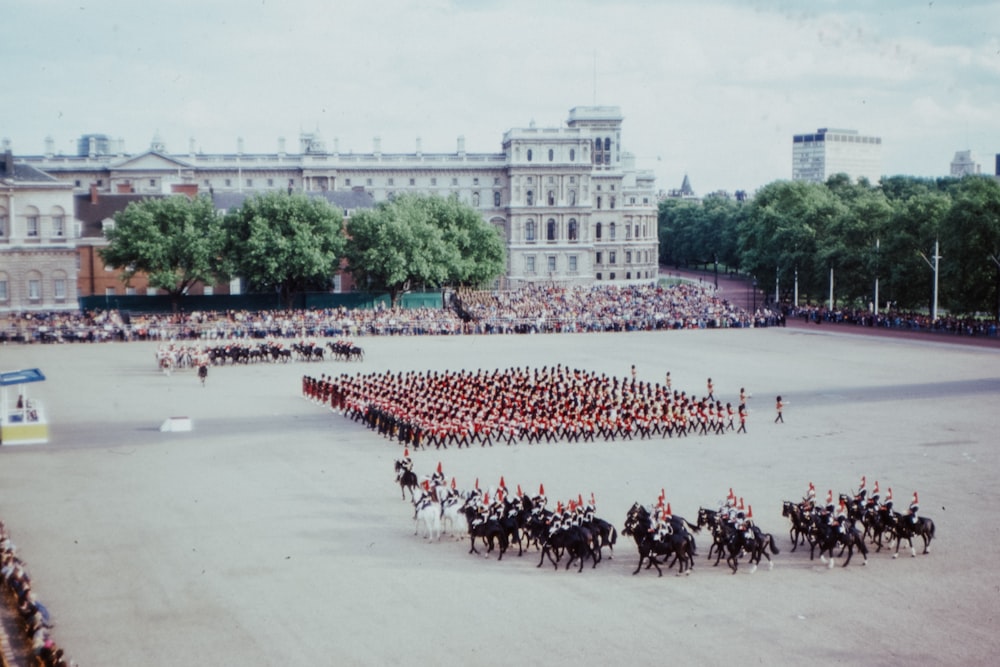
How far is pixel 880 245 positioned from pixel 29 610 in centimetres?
6797

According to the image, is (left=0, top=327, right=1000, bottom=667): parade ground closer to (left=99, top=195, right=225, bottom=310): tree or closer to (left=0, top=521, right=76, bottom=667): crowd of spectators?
(left=0, top=521, right=76, bottom=667): crowd of spectators

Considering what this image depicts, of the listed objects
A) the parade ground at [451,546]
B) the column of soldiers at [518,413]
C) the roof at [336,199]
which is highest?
the roof at [336,199]

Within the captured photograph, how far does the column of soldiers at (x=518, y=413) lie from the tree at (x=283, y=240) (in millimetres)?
38550

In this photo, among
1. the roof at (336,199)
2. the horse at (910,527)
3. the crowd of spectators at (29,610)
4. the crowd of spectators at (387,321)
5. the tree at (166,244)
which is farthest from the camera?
the roof at (336,199)

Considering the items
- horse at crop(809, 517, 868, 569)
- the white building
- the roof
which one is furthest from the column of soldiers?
the white building

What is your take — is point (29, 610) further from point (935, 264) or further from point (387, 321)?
point (935, 264)

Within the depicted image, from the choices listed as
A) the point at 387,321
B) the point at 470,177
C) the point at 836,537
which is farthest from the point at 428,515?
the point at 470,177

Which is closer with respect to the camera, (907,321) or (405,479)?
(405,479)

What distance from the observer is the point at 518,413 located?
A: 31.1 metres

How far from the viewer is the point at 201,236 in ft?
236

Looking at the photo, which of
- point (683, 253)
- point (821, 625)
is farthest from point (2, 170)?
point (683, 253)

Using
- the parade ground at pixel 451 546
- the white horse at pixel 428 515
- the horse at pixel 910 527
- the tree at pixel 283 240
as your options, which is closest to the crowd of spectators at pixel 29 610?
the parade ground at pixel 451 546

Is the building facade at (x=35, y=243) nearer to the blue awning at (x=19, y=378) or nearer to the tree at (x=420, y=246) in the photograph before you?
the tree at (x=420, y=246)

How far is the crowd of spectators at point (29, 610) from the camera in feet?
43.3
